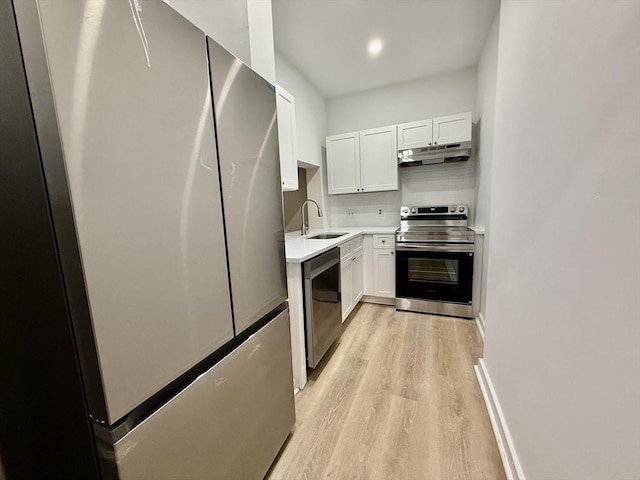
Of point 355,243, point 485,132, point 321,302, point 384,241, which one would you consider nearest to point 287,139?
point 355,243

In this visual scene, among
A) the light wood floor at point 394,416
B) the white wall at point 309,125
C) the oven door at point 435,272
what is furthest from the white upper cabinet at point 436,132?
the light wood floor at point 394,416

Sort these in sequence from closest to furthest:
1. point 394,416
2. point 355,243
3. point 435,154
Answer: point 394,416, point 355,243, point 435,154

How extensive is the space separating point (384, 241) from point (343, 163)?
1241 millimetres

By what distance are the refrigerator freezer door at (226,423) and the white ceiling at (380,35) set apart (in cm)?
242

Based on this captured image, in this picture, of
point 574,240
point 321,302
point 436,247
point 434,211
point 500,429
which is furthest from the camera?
point 434,211

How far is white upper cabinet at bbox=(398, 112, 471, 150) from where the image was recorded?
284cm

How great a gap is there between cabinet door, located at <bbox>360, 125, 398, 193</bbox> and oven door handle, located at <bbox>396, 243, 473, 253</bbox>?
852mm

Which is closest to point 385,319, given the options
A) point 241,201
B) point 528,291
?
point 528,291

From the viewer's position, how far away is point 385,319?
282cm

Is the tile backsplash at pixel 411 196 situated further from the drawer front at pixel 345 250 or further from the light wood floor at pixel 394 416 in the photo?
the light wood floor at pixel 394 416

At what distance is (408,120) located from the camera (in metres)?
3.42

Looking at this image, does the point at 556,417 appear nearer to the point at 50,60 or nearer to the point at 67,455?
the point at 67,455

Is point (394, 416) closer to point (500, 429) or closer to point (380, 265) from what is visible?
point (500, 429)

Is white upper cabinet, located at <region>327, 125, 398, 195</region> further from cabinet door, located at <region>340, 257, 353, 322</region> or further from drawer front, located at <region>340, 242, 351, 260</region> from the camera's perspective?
cabinet door, located at <region>340, 257, 353, 322</region>
